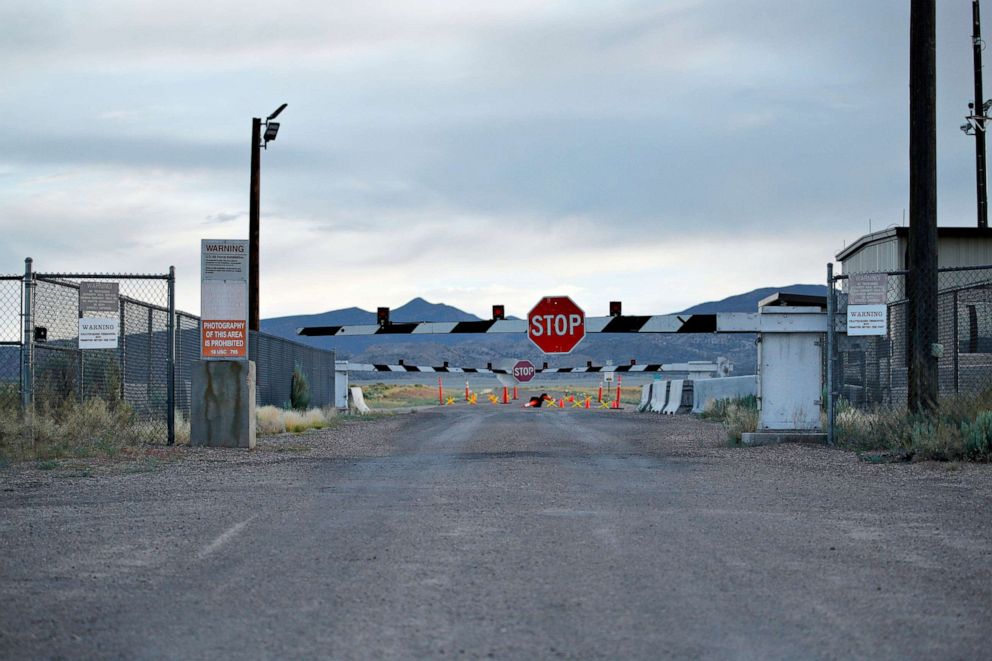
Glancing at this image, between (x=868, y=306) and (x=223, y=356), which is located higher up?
(x=868, y=306)

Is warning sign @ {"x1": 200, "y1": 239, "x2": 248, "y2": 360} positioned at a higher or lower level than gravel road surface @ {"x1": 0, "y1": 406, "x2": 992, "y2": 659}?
higher

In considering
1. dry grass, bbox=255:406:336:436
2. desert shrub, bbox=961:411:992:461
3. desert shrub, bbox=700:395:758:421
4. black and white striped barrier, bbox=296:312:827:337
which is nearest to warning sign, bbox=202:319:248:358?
black and white striped barrier, bbox=296:312:827:337

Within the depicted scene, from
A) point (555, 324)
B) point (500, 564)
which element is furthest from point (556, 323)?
point (500, 564)

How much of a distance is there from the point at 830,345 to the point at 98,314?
36.5 feet

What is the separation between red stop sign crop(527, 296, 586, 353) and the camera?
20312 mm

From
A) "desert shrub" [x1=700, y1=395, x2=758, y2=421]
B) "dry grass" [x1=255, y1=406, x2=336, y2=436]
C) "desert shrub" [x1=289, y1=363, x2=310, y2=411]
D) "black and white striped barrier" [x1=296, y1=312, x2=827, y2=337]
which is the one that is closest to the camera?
"black and white striped barrier" [x1=296, y1=312, x2=827, y2=337]

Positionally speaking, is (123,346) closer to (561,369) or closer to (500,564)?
(500,564)

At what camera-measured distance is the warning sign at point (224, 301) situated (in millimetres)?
19656

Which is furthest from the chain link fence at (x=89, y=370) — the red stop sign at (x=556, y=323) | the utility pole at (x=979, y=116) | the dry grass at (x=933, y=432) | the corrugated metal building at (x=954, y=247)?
the utility pole at (x=979, y=116)

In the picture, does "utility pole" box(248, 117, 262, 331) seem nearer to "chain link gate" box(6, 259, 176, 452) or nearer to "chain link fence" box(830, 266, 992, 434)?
"chain link gate" box(6, 259, 176, 452)

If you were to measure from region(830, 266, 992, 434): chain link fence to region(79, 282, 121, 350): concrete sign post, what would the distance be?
36.0ft

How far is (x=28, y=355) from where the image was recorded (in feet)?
53.9

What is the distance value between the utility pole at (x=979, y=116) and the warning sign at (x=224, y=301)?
2302cm

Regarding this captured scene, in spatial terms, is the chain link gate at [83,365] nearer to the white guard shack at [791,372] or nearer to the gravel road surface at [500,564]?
the gravel road surface at [500,564]
